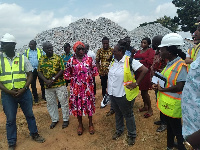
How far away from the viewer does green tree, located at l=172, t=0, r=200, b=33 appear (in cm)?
2558

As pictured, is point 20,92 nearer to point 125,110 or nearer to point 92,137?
point 92,137

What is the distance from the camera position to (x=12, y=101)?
11.0 feet

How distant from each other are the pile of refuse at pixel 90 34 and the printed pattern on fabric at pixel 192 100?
1602cm

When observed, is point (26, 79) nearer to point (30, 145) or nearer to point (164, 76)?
point (30, 145)

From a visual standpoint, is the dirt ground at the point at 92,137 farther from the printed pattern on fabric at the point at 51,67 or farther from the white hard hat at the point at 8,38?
the white hard hat at the point at 8,38

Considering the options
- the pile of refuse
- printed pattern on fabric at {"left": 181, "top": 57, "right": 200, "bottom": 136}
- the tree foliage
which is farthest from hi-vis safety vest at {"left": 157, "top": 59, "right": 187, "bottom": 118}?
the tree foliage

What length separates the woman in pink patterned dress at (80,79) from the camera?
11.8 ft

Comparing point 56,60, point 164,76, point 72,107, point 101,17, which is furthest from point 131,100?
point 101,17

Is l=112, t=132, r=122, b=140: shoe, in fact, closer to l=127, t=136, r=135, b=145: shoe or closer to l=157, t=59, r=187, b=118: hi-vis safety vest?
l=127, t=136, r=135, b=145: shoe

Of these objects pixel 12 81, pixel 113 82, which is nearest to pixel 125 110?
pixel 113 82

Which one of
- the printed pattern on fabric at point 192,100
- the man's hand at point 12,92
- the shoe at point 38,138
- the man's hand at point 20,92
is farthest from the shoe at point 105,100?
the printed pattern on fabric at point 192,100

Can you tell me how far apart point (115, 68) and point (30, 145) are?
2.40 m

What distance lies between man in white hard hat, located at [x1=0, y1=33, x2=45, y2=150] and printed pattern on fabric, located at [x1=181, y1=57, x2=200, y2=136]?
2915 millimetres

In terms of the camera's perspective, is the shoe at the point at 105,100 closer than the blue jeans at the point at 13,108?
No
